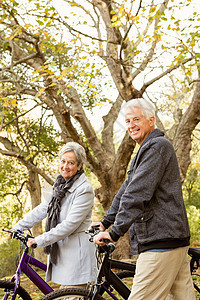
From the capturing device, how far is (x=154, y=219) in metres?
2.43

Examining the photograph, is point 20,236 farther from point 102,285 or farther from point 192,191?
point 192,191

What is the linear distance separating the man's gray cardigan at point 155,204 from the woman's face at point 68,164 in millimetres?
915

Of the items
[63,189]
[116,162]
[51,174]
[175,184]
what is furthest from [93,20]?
[175,184]

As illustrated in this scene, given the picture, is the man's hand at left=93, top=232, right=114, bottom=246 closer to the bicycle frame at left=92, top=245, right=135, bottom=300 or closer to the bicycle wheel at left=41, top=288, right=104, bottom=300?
the bicycle frame at left=92, top=245, right=135, bottom=300

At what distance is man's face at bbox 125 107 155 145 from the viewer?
2678mm

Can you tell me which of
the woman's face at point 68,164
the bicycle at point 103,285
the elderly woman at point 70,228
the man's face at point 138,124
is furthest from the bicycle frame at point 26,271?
the man's face at point 138,124

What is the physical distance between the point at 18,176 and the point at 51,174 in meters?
1.13

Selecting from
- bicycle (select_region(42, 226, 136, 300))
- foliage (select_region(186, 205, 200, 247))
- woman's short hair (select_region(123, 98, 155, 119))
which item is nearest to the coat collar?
bicycle (select_region(42, 226, 136, 300))

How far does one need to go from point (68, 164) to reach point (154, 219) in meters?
1.13

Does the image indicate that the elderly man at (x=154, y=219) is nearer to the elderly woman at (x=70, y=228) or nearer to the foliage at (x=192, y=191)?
the elderly woman at (x=70, y=228)

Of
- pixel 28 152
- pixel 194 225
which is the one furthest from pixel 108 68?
pixel 194 225

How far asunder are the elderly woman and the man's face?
0.77 meters

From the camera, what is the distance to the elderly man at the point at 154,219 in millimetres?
2406

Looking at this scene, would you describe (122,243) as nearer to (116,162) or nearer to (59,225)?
(116,162)
